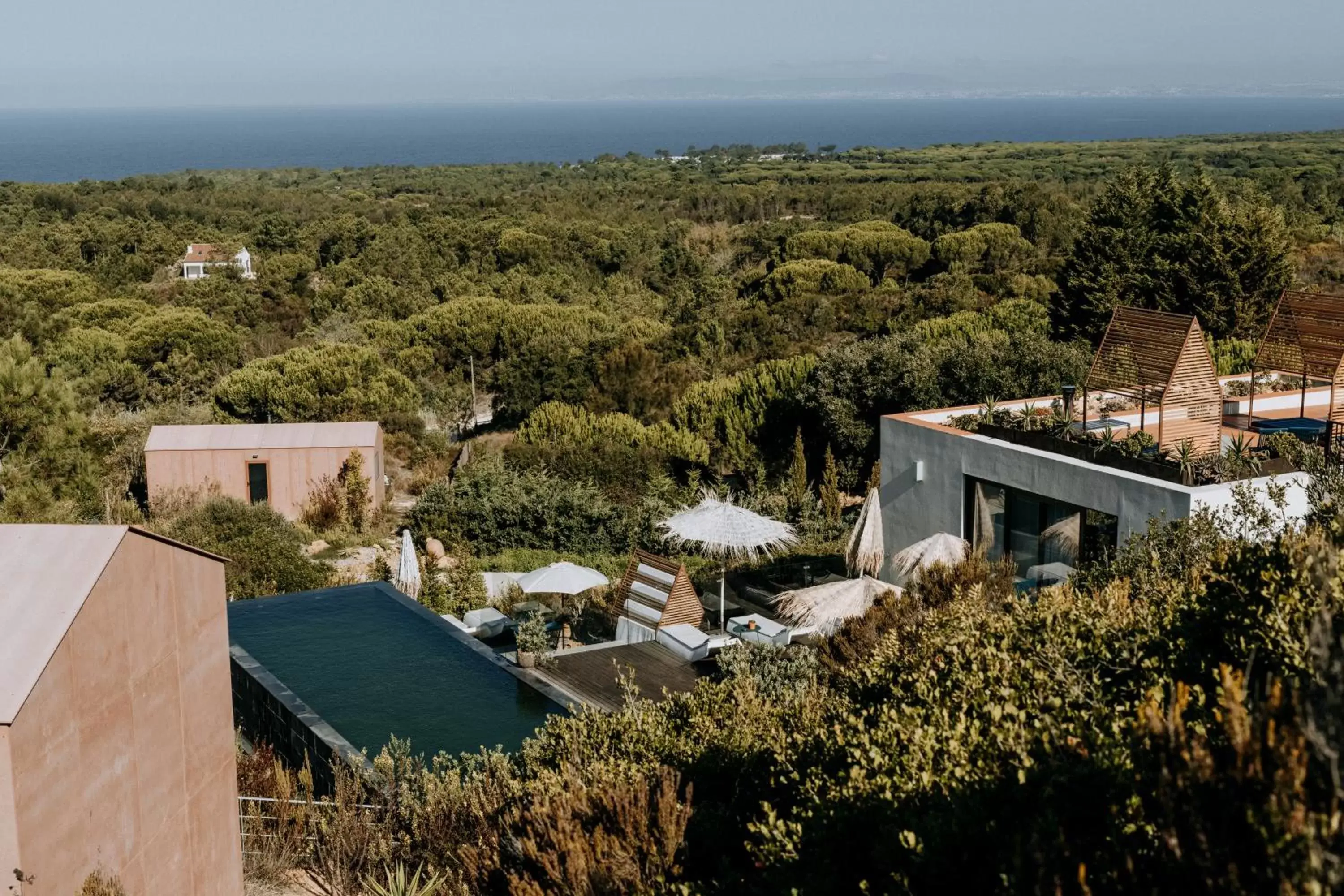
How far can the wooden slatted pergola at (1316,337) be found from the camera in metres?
11.6

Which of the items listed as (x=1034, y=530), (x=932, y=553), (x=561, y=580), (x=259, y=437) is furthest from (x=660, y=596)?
(x=259, y=437)

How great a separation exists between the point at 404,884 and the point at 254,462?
46.5ft

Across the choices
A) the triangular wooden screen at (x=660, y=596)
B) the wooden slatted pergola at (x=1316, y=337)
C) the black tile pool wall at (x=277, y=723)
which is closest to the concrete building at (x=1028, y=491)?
the wooden slatted pergola at (x=1316, y=337)

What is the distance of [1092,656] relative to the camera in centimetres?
531

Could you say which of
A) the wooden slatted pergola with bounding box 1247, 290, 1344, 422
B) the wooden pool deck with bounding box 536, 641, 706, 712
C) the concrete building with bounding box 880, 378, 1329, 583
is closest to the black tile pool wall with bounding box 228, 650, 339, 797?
the wooden pool deck with bounding box 536, 641, 706, 712

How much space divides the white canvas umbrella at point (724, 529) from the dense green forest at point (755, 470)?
2896 mm

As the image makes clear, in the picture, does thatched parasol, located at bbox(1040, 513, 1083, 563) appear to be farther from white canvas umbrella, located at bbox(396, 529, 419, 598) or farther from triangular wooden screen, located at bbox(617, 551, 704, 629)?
white canvas umbrella, located at bbox(396, 529, 419, 598)

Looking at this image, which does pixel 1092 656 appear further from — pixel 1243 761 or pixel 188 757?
pixel 188 757

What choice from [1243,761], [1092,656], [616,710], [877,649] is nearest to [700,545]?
[616,710]

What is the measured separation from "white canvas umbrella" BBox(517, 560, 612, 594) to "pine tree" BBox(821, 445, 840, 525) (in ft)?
17.2

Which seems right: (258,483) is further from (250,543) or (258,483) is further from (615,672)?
(615,672)

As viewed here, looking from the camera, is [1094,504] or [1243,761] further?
[1094,504]

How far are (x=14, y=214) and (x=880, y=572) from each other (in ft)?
153

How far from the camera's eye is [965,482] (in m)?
12.6
